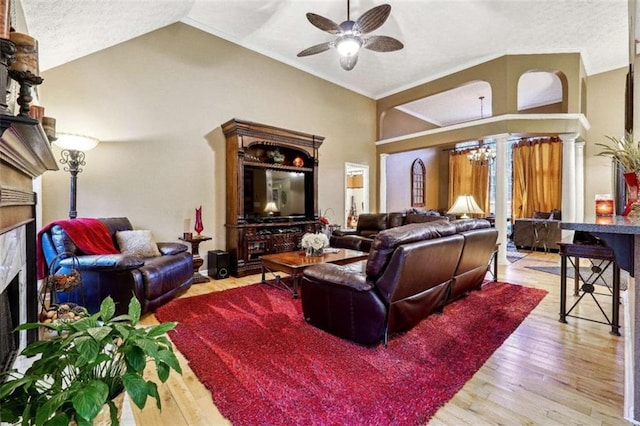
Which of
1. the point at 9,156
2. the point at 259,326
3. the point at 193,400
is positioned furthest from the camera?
the point at 259,326

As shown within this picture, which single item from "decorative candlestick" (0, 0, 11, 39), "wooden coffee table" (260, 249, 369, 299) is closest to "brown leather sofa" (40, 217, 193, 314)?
"wooden coffee table" (260, 249, 369, 299)

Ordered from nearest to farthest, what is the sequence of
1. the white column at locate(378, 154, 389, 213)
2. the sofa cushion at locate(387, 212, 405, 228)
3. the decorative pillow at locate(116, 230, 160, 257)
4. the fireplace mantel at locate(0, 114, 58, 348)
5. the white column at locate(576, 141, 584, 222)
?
the fireplace mantel at locate(0, 114, 58, 348) → the decorative pillow at locate(116, 230, 160, 257) → the sofa cushion at locate(387, 212, 405, 228) → the white column at locate(576, 141, 584, 222) → the white column at locate(378, 154, 389, 213)

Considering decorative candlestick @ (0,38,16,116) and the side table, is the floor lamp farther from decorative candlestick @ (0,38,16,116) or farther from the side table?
decorative candlestick @ (0,38,16,116)

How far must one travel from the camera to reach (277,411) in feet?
5.39

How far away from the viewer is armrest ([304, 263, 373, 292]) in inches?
90.1

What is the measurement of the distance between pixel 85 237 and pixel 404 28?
203 inches

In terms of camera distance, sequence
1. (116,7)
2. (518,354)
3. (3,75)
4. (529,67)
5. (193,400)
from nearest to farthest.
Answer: (3,75) < (193,400) < (518,354) < (116,7) < (529,67)

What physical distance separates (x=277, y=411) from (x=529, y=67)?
6.46 m

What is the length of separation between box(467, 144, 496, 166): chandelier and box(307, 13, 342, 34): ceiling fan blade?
628cm

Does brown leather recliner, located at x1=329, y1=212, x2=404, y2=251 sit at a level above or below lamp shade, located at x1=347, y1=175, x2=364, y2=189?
below

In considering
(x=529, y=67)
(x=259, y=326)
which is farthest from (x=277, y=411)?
(x=529, y=67)

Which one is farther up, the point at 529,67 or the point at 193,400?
the point at 529,67

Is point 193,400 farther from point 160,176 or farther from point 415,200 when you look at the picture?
point 415,200

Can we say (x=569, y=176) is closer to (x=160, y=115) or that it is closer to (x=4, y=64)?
(x=160, y=115)
